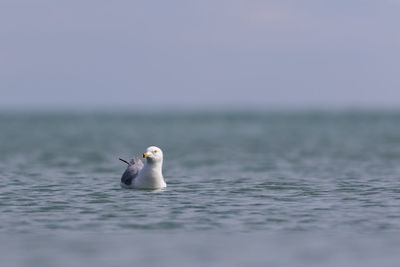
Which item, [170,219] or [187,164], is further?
[187,164]

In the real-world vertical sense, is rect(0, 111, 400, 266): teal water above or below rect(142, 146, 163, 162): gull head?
below

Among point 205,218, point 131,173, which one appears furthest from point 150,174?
point 205,218

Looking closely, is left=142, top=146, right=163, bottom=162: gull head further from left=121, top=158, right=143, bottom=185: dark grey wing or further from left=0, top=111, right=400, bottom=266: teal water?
left=121, top=158, right=143, bottom=185: dark grey wing

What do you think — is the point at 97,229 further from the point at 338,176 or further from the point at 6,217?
the point at 338,176

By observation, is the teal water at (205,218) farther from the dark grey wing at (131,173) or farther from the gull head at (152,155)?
the gull head at (152,155)

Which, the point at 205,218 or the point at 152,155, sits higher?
the point at 152,155

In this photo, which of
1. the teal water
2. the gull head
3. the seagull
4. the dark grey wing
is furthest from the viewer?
the dark grey wing

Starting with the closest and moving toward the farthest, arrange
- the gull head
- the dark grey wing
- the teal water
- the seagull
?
the teal water
the gull head
the seagull
the dark grey wing

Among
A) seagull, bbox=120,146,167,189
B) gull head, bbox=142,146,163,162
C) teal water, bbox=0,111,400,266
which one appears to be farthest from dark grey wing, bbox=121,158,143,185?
gull head, bbox=142,146,163,162

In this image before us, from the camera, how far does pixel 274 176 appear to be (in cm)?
2747

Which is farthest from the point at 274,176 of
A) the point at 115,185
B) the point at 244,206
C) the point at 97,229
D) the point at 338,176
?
the point at 97,229

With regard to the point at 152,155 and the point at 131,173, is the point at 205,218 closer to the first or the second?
the point at 152,155

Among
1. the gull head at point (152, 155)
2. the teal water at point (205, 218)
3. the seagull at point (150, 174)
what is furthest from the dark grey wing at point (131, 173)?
the gull head at point (152, 155)

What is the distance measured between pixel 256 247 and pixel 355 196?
305 inches
